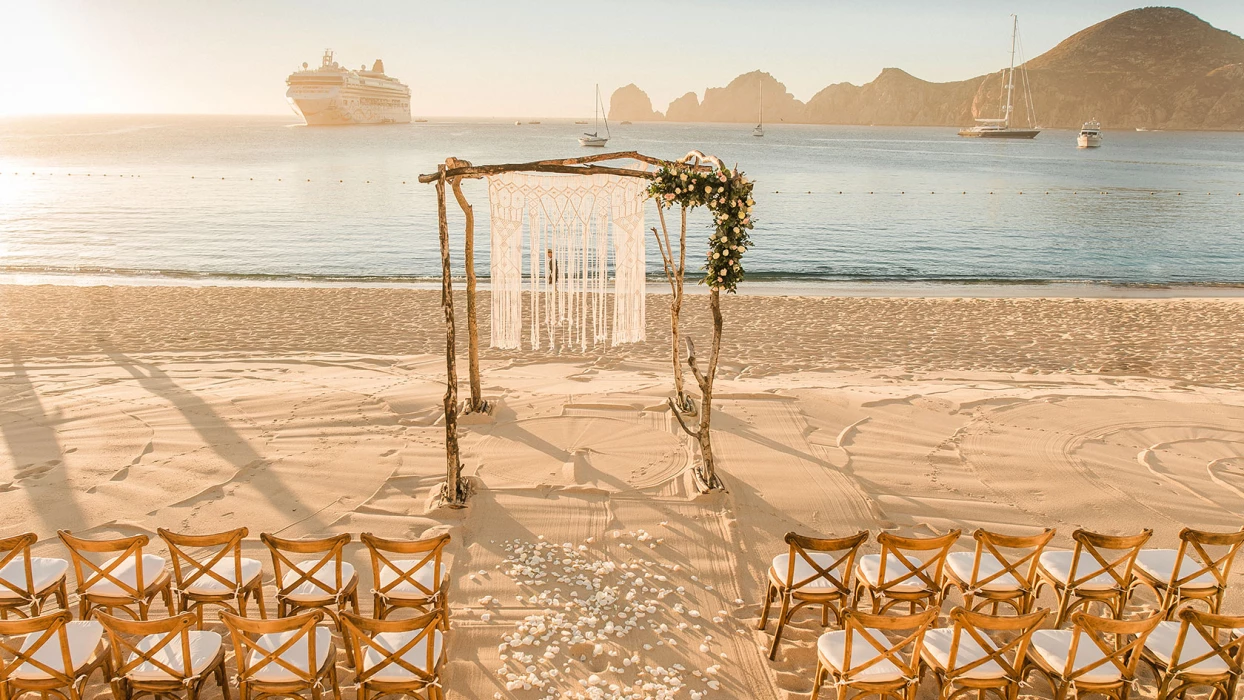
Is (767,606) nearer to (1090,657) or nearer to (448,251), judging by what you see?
(1090,657)

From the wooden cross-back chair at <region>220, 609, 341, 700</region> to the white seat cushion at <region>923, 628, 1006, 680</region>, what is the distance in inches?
128

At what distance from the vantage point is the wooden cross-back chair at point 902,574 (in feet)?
15.3

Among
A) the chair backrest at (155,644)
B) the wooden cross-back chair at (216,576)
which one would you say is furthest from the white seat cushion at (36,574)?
the chair backrest at (155,644)

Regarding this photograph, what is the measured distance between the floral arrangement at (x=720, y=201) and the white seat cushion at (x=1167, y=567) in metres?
3.56

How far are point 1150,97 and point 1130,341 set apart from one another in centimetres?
18319

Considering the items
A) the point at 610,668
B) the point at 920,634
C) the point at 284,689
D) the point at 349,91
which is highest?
the point at 349,91

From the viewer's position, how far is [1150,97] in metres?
158

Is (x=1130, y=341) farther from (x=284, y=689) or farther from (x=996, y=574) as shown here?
(x=284, y=689)

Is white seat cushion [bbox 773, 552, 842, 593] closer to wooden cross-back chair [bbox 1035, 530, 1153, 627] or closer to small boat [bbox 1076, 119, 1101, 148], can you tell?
wooden cross-back chair [bbox 1035, 530, 1153, 627]

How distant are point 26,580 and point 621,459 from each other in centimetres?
486

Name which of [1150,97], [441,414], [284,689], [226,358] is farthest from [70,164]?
[1150,97]

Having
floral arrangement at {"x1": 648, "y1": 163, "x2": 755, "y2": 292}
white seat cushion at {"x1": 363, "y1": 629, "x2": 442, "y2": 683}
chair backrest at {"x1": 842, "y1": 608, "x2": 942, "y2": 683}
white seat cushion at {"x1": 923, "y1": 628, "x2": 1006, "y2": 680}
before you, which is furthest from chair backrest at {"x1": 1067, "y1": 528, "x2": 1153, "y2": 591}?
white seat cushion at {"x1": 363, "y1": 629, "x2": 442, "y2": 683}

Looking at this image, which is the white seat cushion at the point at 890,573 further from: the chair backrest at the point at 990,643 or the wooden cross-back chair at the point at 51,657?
the wooden cross-back chair at the point at 51,657

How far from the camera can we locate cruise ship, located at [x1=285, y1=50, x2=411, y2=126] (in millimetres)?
Answer: 124562
